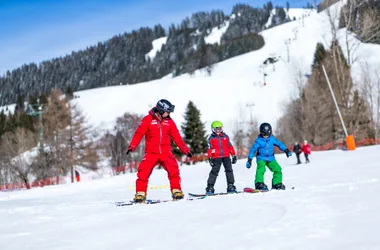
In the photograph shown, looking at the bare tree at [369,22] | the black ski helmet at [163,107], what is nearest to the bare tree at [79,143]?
the bare tree at [369,22]

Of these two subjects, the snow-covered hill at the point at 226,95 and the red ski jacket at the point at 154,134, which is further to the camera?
the snow-covered hill at the point at 226,95

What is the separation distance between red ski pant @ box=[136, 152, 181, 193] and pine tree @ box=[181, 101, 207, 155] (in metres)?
43.5

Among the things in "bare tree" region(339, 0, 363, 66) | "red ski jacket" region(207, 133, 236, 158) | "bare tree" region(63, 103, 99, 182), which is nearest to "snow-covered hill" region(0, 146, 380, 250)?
"red ski jacket" region(207, 133, 236, 158)

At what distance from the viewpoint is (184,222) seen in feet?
15.7

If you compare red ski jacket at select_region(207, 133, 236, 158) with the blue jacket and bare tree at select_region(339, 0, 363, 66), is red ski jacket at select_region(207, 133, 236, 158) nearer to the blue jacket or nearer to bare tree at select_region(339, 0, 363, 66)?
the blue jacket

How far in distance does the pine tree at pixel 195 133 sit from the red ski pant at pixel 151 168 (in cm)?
4351

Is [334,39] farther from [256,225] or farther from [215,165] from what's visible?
[256,225]

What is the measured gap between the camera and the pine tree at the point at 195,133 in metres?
51.8

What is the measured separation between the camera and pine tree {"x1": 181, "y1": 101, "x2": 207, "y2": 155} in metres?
51.8

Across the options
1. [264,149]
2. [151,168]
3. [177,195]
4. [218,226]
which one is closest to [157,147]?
[151,168]

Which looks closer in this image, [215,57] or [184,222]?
[184,222]

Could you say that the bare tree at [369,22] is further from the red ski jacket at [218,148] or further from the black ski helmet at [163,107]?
the black ski helmet at [163,107]

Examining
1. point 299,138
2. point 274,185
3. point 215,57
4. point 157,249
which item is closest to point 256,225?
point 157,249

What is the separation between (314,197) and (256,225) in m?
2.05
